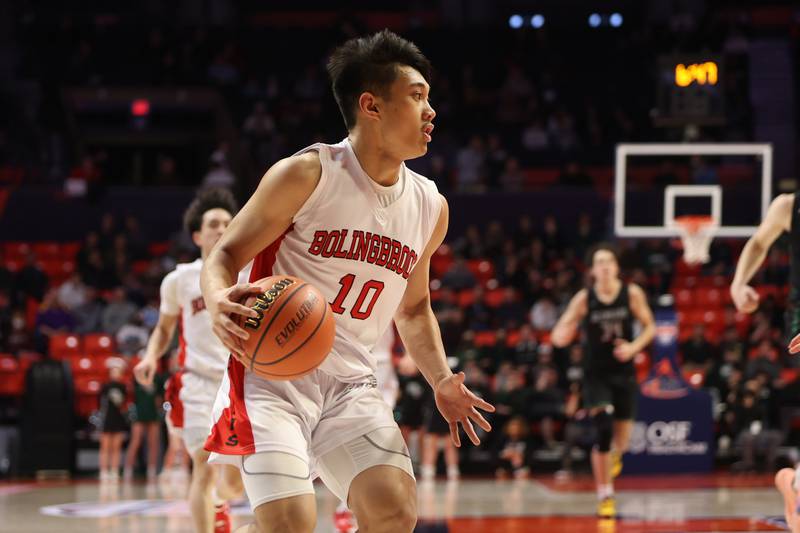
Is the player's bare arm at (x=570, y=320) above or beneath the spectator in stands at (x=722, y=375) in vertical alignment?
above

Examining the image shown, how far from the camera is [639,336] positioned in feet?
28.5

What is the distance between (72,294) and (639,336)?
9.88m

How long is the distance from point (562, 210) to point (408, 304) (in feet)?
45.9

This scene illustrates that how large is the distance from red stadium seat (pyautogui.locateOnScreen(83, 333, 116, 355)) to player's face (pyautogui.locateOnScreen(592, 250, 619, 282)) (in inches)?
328

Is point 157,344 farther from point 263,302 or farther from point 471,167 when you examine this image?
point 471,167

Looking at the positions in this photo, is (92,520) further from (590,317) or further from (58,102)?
(58,102)

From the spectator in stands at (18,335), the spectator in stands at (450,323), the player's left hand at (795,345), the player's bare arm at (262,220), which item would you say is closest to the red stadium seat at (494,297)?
the spectator in stands at (450,323)

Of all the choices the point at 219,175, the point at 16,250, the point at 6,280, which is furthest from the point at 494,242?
the point at 16,250

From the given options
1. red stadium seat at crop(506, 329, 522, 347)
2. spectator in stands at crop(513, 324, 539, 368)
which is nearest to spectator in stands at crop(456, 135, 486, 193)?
red stadium seat at crop(506, 329, 522, 347)

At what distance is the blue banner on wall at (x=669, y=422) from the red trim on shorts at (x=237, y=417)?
9952mm

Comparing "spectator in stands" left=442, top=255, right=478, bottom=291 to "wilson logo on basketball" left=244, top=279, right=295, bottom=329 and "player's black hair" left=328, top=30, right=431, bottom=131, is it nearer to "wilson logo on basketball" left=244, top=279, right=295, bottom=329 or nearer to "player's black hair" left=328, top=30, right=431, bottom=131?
"player's black hair" left=328, top=30, right=431, bottom=131

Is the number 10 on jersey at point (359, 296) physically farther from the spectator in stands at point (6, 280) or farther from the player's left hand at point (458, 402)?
the spectator in stands at point (6, 280)

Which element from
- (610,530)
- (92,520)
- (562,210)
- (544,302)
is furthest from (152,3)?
(610,530)

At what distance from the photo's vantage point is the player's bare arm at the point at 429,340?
149 inches
